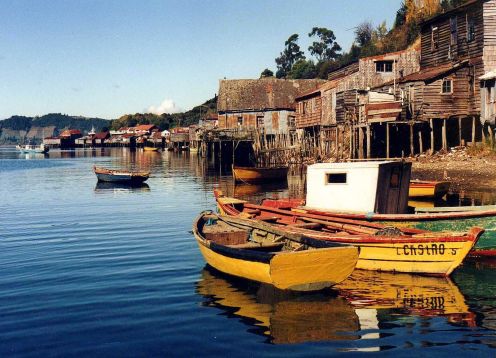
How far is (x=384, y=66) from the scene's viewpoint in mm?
44281

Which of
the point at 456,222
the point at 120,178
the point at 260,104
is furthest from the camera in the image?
the point at 260,104

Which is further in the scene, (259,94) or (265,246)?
(259,94)

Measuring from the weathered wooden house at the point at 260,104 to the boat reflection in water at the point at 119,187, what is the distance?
23865 mm

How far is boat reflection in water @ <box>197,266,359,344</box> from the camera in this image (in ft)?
28.5

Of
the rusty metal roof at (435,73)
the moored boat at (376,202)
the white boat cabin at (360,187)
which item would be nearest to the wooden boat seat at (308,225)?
the moored boat at (376,202)

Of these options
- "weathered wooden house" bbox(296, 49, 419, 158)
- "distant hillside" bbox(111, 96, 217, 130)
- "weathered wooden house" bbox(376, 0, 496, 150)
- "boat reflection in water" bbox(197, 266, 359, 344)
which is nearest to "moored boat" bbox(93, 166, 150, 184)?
"weathered wooden house" bbox(296, 49, 419, 158)

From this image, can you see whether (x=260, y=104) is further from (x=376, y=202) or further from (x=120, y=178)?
(x=376, y=202)

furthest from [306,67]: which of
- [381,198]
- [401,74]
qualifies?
[381,198]

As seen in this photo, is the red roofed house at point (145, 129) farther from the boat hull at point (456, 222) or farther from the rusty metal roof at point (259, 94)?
the boat hull at point (456, 222)

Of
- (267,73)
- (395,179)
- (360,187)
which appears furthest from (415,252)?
(267,73)

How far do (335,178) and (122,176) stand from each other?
27.4m

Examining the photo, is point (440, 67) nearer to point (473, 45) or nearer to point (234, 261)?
point (473, 45)

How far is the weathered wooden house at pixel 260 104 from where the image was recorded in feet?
200

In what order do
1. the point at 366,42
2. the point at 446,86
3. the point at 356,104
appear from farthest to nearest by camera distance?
the point at 366,42, the point at 356,104, the point at 446,86
